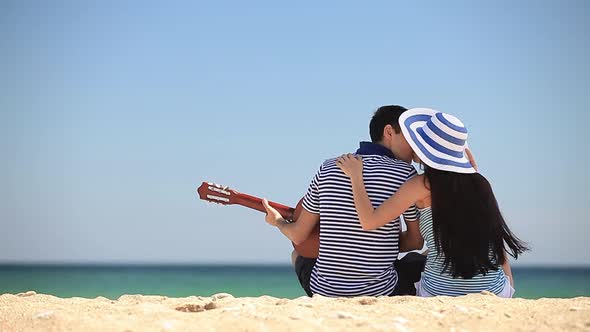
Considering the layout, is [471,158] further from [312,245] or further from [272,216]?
[272,216]

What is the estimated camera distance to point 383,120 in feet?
14.2

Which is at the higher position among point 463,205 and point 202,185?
point 202,185

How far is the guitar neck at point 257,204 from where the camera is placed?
15.9 feet

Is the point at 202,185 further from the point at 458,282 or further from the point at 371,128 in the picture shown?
the point at 458,282

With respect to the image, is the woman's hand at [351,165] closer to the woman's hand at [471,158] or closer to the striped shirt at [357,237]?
the striped shirt at [357,237]

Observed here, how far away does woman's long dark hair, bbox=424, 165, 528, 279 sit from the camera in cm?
387

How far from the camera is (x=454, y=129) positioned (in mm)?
4066

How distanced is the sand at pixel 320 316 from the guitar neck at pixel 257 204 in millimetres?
1312

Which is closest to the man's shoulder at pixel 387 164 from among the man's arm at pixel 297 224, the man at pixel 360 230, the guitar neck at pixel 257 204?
the man at pixel 360 230

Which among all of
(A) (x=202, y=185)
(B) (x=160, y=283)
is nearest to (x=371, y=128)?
(A) (x=202, y=185)

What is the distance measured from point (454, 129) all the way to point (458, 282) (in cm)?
80

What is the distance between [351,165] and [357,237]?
38 cm

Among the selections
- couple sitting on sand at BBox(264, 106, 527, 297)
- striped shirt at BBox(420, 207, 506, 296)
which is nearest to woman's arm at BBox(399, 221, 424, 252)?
couple sitting on sand at BBox(264, 106, 527, 297)

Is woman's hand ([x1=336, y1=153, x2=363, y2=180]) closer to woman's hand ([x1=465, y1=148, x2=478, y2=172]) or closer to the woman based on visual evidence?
the woman
